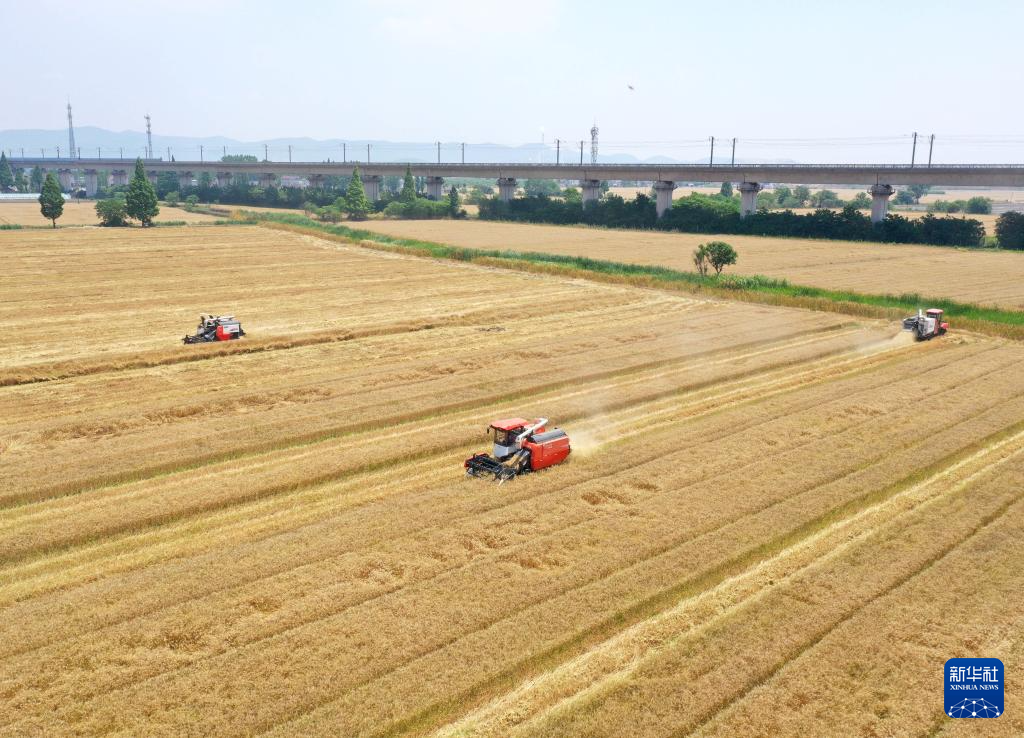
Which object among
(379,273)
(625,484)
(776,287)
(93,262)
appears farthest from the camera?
(93,262)

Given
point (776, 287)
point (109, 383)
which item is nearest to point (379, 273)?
point (776, 287)

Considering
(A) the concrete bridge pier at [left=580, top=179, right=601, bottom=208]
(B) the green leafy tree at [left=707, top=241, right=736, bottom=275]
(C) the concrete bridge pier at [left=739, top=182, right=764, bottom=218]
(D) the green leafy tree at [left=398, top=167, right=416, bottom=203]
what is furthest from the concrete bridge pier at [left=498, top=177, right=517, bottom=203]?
(B) the green leafy tree at [left=707, top=241, right=736, bottom=275]

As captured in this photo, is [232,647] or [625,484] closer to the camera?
[232,647]

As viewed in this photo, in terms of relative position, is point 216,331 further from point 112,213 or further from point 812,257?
point 112,213

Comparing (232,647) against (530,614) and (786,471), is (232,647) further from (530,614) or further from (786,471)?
(786,471)

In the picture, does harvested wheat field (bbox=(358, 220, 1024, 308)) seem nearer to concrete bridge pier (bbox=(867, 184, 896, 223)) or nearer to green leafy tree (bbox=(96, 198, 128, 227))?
concrete bridge pier (bbox=(867, 184, 896, 223))

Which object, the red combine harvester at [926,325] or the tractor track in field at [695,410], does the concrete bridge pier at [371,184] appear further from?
the tractor track in field at [695,410]
